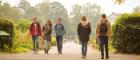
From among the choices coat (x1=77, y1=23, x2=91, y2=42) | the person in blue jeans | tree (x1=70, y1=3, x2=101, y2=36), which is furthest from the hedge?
tree (x1=70, y1=3, x2=101, y2=36)

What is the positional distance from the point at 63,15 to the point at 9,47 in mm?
107405

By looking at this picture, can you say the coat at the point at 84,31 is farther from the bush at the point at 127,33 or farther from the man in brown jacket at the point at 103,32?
the bush at the point at 127,33

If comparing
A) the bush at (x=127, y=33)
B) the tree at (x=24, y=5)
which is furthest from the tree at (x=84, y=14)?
the bush at (x=127, y=33)

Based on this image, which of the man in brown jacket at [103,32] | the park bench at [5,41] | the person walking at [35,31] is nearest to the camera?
the man in brown jacket at [103,32]

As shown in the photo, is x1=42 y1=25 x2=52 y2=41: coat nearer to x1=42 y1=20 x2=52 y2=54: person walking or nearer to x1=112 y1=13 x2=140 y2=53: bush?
x1=42 y1=20 x2=52 y2=54: person walking

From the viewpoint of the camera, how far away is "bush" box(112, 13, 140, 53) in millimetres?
23625

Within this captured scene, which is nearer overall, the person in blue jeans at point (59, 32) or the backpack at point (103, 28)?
the backpack at point (103, 28)

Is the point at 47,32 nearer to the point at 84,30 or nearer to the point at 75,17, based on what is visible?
the point at 84,30

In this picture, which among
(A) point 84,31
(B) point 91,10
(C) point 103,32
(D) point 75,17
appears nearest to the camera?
(C) point 103,32

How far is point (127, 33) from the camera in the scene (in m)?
23.9

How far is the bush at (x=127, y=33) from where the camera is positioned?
23625 millimetres

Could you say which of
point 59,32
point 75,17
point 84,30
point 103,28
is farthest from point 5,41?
point 75,17

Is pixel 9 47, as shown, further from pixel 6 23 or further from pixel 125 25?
pixel 125 25

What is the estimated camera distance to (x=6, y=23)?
23812 mm
